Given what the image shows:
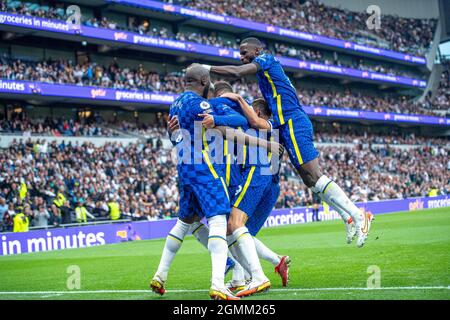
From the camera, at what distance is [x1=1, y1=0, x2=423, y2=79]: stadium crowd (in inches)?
1419

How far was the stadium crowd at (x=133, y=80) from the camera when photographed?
114 feet

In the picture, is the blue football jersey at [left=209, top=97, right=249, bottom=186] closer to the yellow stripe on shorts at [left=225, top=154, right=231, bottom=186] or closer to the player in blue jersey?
the yellow stripe on shorts at [left=225, top=154, right=231, bottom=186]

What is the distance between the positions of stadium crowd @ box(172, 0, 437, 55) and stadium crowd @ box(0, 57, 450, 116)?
18.8ft

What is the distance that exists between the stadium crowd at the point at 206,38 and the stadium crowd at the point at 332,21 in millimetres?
2128

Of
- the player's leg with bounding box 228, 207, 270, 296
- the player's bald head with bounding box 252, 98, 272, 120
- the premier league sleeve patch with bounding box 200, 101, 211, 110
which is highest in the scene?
the player's bald head with bounding box 252, 98, 272, 120

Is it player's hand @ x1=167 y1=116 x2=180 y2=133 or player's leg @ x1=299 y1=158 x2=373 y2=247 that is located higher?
player's hand @ x1=167 y1=116 x2=180 y2=133

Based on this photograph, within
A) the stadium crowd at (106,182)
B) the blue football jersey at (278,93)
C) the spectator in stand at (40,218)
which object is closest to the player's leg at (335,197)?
the blue football jersey at (278,93)

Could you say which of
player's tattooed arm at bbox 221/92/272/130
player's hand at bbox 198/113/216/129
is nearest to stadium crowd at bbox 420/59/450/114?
player's tattooed arm at bbox 221/92/272/130

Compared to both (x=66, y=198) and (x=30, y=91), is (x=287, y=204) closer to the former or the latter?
(x=66, y=198)

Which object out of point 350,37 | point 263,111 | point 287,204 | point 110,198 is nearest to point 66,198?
point 110,198

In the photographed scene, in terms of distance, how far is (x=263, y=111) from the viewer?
841 centimetres

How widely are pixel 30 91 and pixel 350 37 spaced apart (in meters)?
37.0

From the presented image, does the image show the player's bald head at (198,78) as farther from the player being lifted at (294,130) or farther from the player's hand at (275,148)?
the player's hand at (275,148)

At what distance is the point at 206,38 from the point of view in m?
47.2
